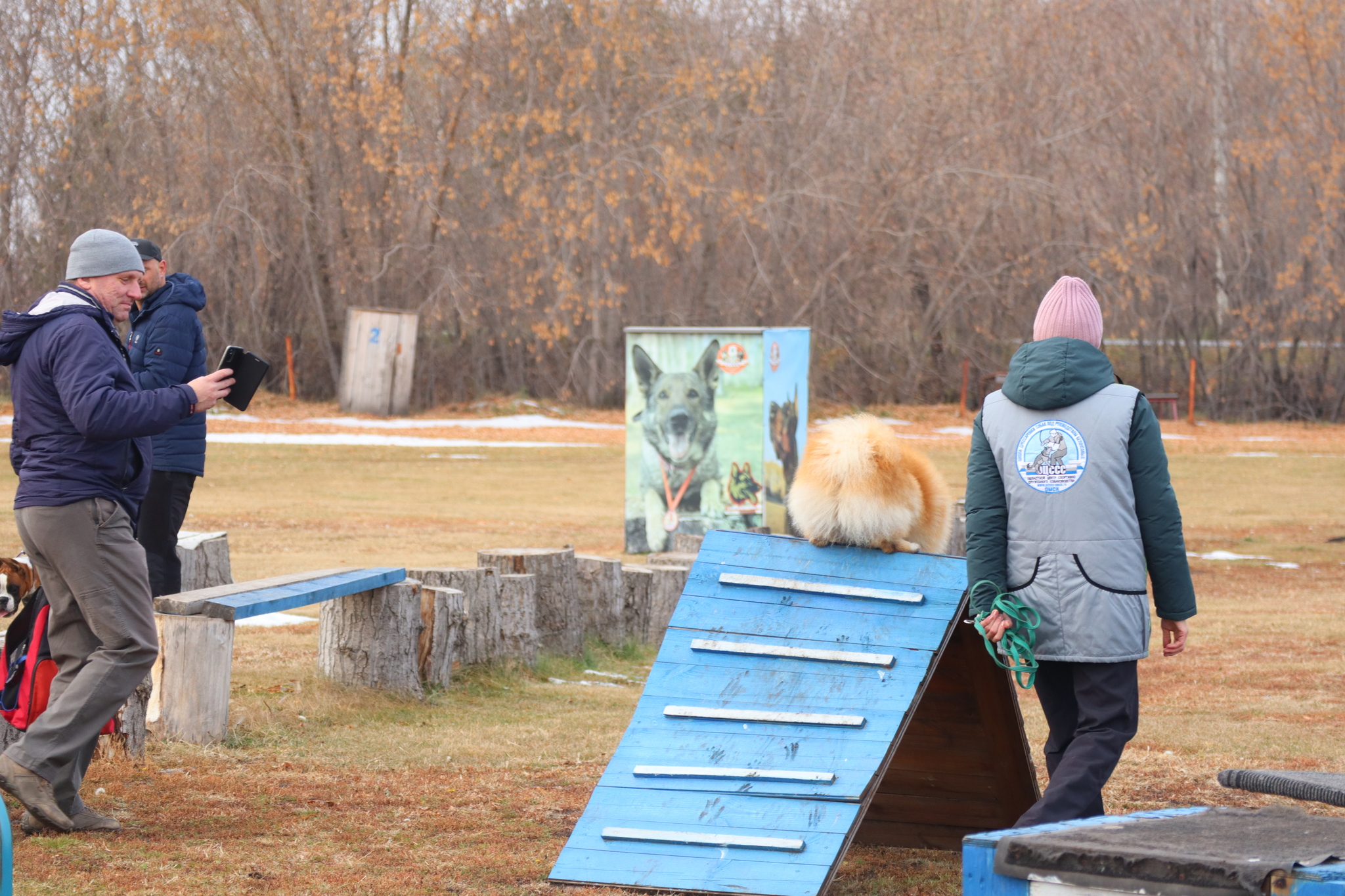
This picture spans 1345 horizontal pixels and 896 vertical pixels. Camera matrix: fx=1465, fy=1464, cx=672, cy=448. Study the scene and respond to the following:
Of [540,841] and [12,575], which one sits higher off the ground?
[12,575]

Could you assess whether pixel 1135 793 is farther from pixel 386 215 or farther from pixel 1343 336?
pixel 1343 336

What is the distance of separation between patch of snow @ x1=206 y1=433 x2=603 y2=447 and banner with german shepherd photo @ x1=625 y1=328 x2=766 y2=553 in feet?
34.5

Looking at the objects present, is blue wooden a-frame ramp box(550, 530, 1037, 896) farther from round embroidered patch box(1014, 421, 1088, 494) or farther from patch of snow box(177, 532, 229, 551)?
patch of snow box(177, 532, 229, 551)

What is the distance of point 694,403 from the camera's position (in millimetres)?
13070

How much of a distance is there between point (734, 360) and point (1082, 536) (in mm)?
9272

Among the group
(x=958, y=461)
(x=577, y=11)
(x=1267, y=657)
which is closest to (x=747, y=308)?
(x=577, y=11)

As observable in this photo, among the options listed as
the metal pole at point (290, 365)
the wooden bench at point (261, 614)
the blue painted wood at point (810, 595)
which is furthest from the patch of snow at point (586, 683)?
the metal pole at point (290, 365)

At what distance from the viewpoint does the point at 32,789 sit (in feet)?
14.4

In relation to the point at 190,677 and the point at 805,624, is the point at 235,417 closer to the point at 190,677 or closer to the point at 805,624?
the point at 190,677

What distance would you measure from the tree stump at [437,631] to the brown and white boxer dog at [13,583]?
181 cm

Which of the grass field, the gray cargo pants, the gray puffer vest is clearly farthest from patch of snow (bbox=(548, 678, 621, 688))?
the gray puffer vest

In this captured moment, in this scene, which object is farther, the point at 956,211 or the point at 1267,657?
the point at 956,211

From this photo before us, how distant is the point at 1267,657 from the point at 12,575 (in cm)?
687

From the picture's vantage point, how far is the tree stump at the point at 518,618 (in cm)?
777
